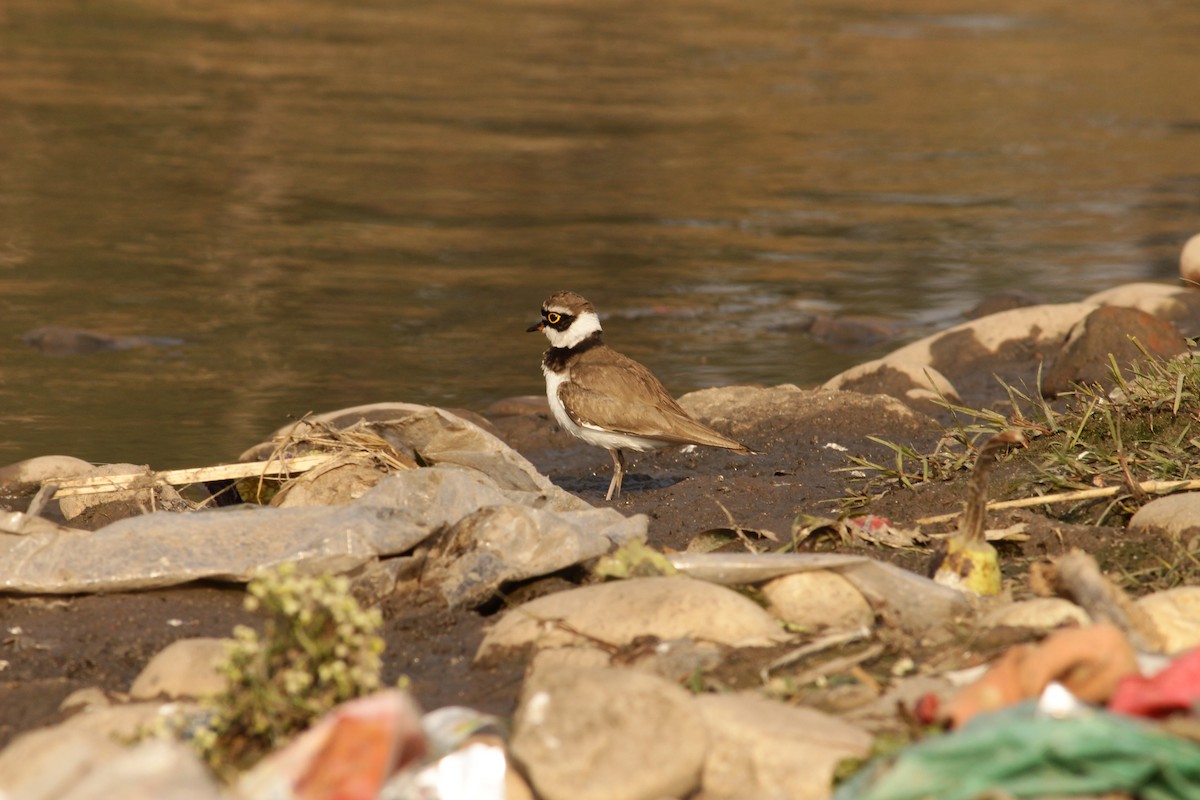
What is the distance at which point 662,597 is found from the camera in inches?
176

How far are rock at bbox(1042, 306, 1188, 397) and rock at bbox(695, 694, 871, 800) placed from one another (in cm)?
619

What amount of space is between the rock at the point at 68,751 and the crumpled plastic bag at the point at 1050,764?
5.35 ft

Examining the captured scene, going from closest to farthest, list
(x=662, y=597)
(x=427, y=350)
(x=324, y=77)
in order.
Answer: (x=662, y=597) → (x=427, y=350) → (x=324, y=77)

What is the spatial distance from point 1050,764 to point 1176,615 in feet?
4.30

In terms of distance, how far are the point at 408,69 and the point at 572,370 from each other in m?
15.1

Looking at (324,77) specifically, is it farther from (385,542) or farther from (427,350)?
(385,542)

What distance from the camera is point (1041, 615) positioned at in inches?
169

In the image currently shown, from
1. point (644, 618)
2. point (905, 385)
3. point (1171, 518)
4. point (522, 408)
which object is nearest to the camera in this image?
point (644, 618)

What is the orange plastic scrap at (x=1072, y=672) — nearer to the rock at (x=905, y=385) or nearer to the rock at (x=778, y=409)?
the rock at (x=778, y=409)

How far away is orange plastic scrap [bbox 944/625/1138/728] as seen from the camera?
3.54 meters

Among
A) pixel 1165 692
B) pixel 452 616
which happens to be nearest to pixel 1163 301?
pixel 452 616

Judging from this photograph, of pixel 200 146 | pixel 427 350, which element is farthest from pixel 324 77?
pixel 427 350

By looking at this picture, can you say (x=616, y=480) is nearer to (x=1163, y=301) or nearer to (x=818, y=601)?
(x=818, y=601)

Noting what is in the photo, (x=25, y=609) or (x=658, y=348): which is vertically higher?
(x=25, y=609)
